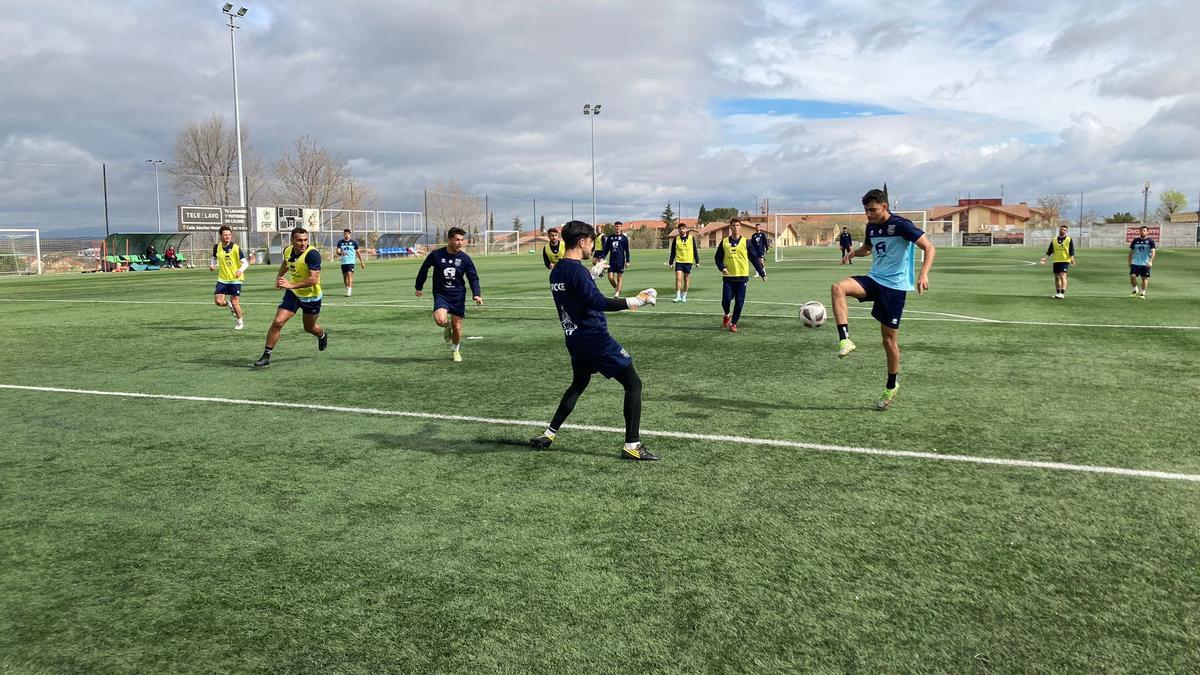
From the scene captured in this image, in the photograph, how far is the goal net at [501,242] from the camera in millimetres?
82500

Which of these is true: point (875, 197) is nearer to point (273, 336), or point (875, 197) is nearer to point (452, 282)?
point (452, 282)

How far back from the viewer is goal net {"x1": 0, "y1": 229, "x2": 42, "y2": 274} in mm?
46469

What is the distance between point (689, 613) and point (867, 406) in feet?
16.4

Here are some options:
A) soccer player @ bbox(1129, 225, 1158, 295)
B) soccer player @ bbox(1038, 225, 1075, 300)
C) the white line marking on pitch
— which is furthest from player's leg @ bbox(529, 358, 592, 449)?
soccer player @ bbox(1129, 225, 1158, 295)

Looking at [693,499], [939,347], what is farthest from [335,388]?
[939,347]

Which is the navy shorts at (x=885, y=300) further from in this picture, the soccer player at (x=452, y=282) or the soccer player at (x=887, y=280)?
the soccer player at (x=452, y=282)

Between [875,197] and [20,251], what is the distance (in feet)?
185

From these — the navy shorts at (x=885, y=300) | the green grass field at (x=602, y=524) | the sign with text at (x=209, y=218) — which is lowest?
the green grass field at (x=602, y=524)

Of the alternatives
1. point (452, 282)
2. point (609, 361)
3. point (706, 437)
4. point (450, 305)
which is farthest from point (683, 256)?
point (609, 361)

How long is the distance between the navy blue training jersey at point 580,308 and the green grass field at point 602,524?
0.93 meters

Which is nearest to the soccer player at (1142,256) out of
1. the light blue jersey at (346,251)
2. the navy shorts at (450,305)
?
the navy shorts at (450,305)

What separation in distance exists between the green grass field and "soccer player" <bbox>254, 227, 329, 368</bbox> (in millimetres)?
1059

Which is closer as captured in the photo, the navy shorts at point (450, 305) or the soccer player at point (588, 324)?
the soccer player at point (588, 324)

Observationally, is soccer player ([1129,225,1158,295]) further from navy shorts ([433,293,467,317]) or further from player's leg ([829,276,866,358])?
navy shorts ([433,293,467,317])
